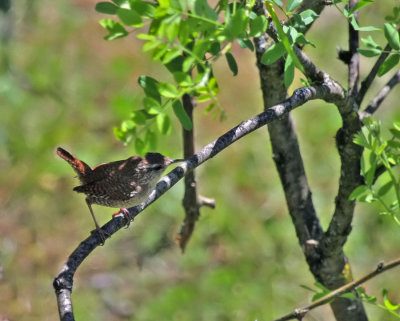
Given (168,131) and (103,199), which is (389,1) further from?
(168,131)

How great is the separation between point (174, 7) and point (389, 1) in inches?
189

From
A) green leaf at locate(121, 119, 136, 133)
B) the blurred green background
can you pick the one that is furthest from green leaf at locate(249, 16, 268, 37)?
the blurred green background

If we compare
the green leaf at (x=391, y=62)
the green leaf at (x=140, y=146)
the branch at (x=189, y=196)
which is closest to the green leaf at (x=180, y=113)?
the green leaf at (x=140, y=146)

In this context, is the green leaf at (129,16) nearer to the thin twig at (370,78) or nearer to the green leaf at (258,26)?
the green leaf at (258,26)

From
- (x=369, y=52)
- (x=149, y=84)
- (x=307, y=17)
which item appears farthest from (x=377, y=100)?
(x=149, y=84)

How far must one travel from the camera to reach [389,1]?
232 inches

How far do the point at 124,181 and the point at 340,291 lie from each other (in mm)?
1340

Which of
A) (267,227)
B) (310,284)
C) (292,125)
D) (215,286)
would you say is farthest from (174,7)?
(267,227)

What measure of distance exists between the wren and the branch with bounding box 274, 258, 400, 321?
3.79 feet

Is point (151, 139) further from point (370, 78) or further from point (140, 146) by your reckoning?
point (370, 78)

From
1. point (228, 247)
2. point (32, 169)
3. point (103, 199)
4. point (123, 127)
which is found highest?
point (32, 169)

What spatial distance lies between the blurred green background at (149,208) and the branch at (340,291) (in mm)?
1778

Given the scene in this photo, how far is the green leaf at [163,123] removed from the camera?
222 centimetres

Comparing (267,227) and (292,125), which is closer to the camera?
(292,125)
